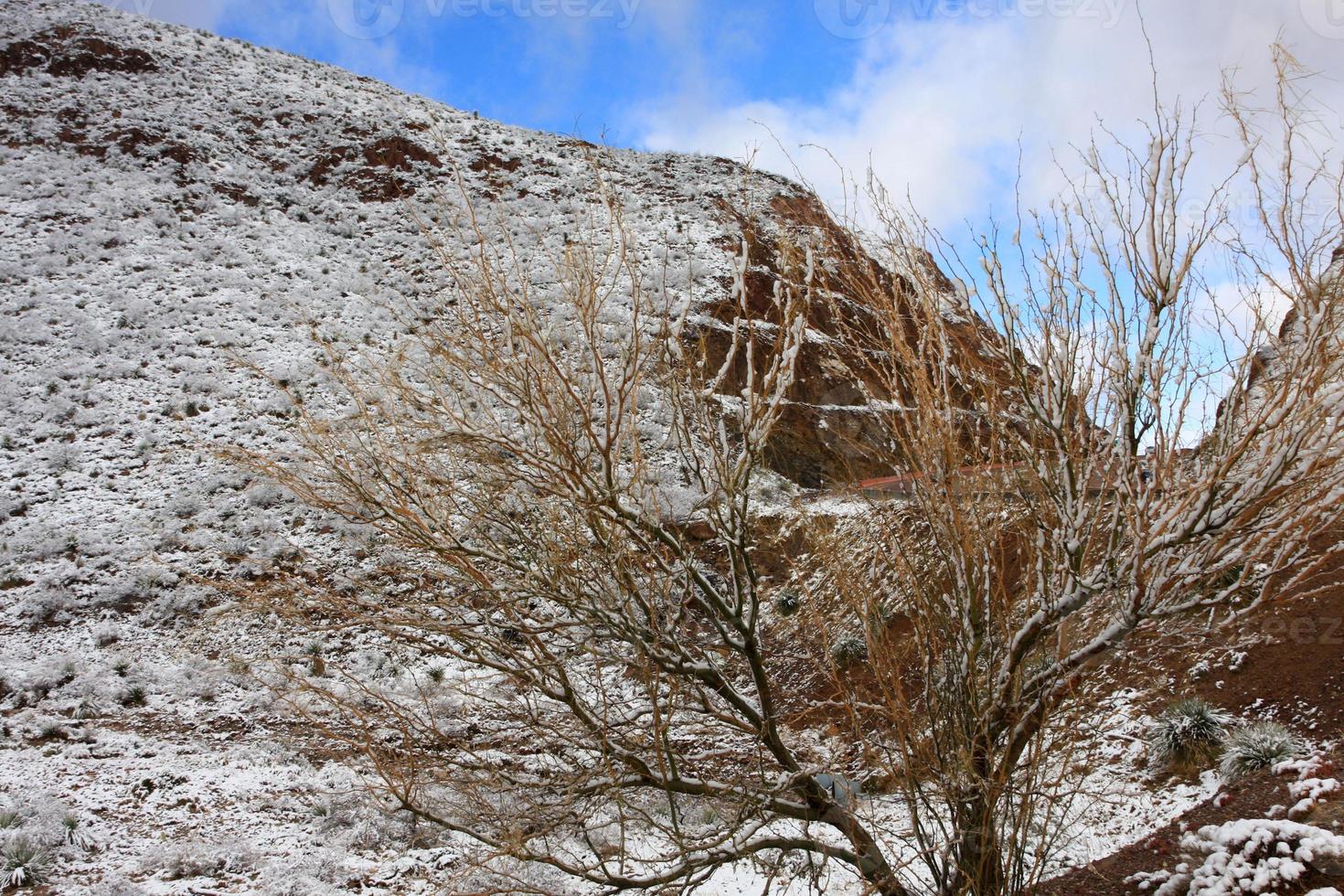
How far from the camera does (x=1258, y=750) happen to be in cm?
710

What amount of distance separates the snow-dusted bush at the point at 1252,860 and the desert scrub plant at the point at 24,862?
929 centimetres

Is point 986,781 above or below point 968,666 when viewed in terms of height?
below

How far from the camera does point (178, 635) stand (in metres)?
12.9

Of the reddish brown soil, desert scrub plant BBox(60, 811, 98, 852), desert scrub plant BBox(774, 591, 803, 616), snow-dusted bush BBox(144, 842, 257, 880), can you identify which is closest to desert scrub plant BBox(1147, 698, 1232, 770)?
the reddish brown soil

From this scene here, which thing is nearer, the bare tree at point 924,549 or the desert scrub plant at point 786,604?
the bare tree at point 924,549

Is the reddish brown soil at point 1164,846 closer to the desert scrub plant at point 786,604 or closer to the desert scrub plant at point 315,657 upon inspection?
the desert scrub plant at point 786,604

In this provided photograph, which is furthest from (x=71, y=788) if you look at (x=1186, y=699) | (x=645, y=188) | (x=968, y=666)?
(x=645, y=188)

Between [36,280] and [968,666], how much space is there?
89.9ft

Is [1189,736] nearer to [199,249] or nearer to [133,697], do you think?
[133,697]

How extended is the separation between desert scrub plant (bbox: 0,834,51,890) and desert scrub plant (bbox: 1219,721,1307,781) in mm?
10713

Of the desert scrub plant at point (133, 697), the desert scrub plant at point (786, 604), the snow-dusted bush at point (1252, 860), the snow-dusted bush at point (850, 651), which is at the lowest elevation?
the snow-dusted bush at point (1252, 860)

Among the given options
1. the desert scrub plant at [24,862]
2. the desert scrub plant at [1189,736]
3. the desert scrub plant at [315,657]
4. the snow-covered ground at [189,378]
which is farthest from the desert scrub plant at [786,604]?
the desert scrub plant at [24,862]

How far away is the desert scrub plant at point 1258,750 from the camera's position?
698 cm

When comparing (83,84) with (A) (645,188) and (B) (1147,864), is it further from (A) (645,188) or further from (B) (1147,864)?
(B) (1147,864)
